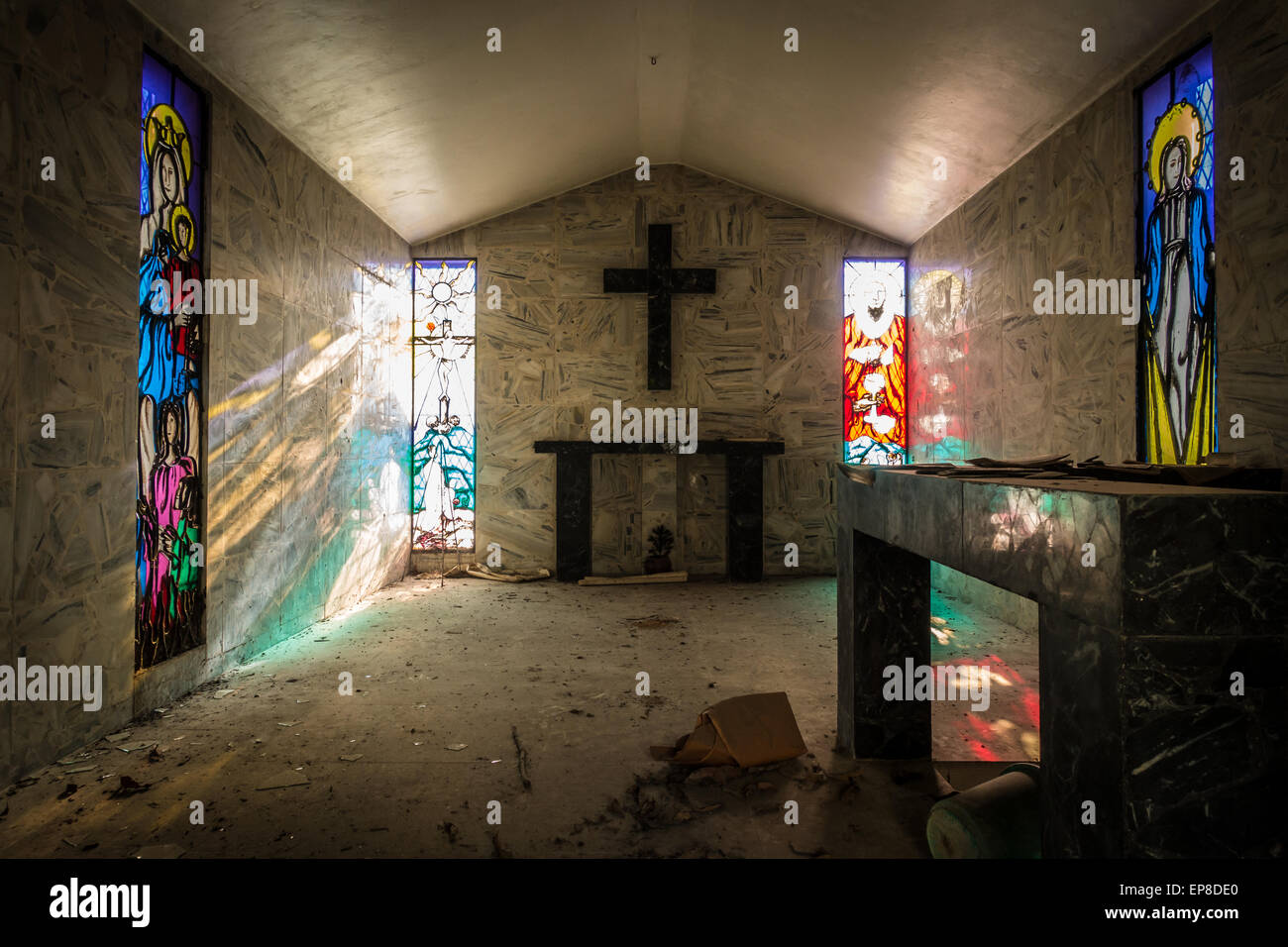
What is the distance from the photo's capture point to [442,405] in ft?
25.4

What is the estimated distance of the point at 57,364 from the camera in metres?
3.06

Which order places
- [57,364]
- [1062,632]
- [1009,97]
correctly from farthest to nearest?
1. [1009,97]
2. [57,364]
3. [1062,632]

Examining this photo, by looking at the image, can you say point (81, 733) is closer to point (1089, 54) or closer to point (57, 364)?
point (57, 364)

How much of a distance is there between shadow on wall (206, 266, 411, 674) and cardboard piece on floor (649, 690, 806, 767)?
9.79 ft

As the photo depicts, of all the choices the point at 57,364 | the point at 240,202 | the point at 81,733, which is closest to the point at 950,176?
the point at 240,202

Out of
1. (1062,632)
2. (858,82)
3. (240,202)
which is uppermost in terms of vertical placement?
(858,82)

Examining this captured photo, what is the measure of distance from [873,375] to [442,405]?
4.70 m

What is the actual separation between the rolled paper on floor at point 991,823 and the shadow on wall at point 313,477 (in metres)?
3.98

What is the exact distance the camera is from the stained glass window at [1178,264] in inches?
144

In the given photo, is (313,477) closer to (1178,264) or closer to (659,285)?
(659,285)

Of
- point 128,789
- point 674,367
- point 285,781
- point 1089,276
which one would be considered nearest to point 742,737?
point 285,781

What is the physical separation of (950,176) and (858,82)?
1395 mm

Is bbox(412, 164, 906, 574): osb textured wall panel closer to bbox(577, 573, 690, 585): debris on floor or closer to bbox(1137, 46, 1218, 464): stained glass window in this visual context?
bbox(577, 573, 690, 585): debris on floor

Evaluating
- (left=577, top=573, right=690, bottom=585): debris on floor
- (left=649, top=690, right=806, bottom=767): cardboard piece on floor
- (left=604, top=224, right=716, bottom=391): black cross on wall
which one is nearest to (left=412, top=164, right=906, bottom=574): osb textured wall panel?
(left=604, top=224, right=716, bottom=391): black cross on wall
